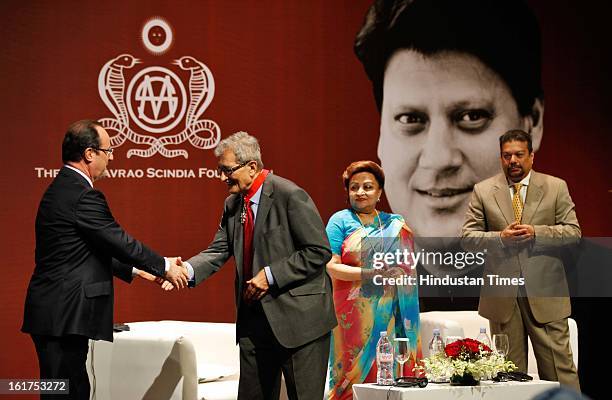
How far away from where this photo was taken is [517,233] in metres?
4.98

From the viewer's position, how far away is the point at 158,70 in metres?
6.38

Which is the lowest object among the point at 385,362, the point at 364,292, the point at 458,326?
the point at 385,362

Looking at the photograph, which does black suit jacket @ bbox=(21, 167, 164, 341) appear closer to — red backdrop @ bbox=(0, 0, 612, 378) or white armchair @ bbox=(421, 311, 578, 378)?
red backdrop @ bbox=(0, 0, 612, 378)

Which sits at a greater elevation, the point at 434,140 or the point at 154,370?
the point at 434,140

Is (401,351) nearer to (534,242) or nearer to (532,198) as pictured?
(534,242)

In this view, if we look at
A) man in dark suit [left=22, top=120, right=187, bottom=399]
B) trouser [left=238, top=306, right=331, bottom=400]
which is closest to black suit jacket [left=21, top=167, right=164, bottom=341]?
man in dark suit [left=22, top=120, right=187, bottom=399]

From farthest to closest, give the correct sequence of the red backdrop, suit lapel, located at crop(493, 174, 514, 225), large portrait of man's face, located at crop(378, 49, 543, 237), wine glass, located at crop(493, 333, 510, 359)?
large portrait of man's face, located at crop(378, 49, 543, 237) < the red backdrop < suit lapel, located at crop(493, 174, 514, 225) < wine glass, located at crop(493, 333, 510, 359)

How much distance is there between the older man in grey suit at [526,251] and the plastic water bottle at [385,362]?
0.60m

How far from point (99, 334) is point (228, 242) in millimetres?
820

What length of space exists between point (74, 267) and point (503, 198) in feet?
7.63

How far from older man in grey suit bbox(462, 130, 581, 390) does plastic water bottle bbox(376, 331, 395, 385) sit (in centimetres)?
60

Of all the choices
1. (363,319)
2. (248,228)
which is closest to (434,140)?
(363,319)

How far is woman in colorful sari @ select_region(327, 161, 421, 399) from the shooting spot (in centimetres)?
546

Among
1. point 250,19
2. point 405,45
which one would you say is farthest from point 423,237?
point 250,19
